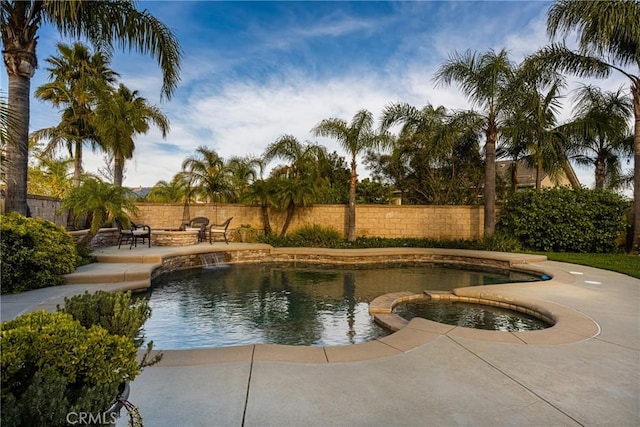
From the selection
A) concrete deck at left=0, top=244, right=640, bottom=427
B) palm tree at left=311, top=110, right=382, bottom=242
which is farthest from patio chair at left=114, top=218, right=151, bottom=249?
palm tree at left=311, top=110, right=382, bottom=242

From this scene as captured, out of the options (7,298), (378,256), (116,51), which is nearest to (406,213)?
(378,256)

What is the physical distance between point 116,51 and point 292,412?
25.5 ft

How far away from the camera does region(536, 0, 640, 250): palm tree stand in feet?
29.5

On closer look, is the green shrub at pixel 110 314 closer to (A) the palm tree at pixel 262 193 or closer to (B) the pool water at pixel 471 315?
(B) the pool water at pixel 471 315

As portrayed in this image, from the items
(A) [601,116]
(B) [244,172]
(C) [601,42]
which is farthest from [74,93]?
(A) [601,116]

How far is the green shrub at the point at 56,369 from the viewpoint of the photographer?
1.24 metres

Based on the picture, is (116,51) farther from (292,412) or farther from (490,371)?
(490,371)

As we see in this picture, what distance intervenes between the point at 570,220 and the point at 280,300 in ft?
34.9

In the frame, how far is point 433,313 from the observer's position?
541 cm

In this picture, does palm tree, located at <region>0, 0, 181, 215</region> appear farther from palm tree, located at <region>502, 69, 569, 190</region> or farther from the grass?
the grass

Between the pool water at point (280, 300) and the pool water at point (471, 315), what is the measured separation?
79 centimetres

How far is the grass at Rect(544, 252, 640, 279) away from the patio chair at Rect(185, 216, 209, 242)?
1155cm

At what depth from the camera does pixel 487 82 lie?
11.3m

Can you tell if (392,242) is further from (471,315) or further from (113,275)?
(113,275)
